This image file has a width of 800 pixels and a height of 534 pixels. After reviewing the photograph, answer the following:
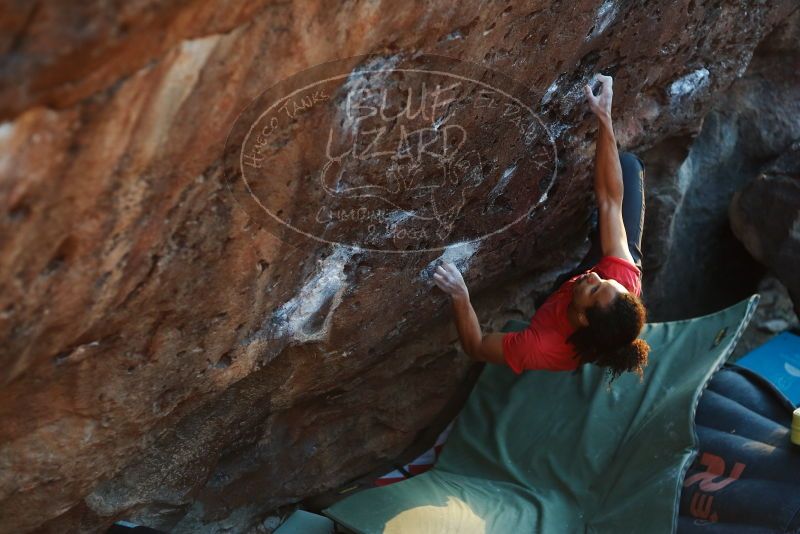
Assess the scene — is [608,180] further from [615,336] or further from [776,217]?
[776,217]

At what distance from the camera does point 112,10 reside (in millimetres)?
1529

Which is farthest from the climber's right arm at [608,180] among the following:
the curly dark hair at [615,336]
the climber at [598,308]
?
the curly dark hair at [615,336]

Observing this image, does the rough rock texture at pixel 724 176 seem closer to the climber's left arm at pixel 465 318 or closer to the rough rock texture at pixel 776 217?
the rough rock texture at pixel 776 217

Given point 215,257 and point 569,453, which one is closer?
point 215,257

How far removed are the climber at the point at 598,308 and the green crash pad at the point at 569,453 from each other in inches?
15.1

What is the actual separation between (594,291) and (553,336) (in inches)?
8.9

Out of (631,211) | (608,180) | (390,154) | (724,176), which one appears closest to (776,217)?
(724,176)

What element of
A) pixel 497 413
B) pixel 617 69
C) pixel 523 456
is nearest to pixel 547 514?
pixel 523 456

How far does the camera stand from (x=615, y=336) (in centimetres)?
263

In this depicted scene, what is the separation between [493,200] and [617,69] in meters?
0.59

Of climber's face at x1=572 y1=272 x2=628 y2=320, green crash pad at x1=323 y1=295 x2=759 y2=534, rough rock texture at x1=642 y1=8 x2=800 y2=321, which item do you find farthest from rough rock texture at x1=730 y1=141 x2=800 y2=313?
climber's face at x1=572 y1=272 x2=628 y2=320

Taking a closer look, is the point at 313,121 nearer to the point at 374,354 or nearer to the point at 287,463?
the point at 374,354

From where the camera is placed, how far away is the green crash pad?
9.57ft

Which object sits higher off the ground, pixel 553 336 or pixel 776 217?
pixel 553 336
